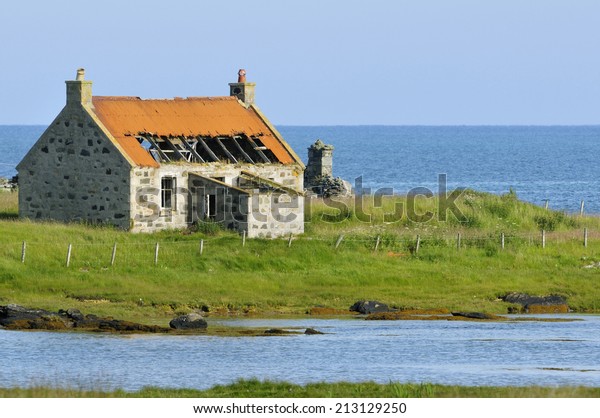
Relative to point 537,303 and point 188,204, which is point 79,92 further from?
point 537,303

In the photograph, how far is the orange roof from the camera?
5300 cm

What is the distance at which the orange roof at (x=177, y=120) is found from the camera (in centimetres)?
5300

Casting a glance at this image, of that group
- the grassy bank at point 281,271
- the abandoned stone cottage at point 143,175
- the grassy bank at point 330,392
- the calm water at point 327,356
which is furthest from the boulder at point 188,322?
the abandoned stone cottage at point 143,175

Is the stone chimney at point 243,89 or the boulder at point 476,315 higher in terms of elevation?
the stone chimney at point 243,89

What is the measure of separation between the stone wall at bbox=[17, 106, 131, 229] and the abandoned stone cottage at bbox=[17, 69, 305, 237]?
37 mm

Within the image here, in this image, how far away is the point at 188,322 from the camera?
39375mm

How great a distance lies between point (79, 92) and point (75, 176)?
3.17 meters

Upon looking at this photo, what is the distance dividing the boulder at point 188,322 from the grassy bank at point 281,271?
3.66ft

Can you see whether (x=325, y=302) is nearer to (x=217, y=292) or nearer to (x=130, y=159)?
(x=217, y=292)

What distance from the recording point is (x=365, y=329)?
4000 cm

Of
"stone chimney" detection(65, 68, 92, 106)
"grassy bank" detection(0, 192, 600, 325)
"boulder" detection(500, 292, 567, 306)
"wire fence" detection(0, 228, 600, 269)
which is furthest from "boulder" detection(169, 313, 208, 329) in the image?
"stone chimney" detection(65, 68, 92, 106)

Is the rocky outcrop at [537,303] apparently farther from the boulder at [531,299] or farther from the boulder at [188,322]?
the boulder at [188,322]

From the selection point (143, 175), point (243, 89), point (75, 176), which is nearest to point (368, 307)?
point (143, 175)

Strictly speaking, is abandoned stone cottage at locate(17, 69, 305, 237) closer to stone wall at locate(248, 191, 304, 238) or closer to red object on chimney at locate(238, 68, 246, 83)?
stone wall at locate(248, 191, 304, 238)
